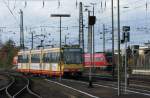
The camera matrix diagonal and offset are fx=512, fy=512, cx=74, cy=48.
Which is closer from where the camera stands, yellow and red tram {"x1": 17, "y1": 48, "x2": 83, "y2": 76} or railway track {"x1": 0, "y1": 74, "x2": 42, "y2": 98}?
railway track {"x1": 0, "y1": 74, "x2": 42, "y2": 98}

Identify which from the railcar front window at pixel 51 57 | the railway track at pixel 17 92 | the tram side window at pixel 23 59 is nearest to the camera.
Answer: the railway track at pixel 17 92

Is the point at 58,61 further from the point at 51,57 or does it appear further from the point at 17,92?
the point at 17,92

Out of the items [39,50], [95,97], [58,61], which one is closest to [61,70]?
[58,61]

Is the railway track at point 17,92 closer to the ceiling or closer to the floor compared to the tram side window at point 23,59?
closer to the floor

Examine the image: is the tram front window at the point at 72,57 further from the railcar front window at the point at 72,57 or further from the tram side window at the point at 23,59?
the tram side window at the point at 23,59

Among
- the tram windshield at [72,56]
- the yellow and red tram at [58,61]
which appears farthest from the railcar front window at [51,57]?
the tram windshield at [72,56]

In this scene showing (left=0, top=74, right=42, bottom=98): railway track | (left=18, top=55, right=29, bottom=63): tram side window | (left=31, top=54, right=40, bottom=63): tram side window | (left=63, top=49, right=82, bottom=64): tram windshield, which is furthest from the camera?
(left=18, top=55, right=29, bottom=63): tram side window

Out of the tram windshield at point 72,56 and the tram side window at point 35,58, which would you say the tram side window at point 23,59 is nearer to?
the tram side window at point 35,58

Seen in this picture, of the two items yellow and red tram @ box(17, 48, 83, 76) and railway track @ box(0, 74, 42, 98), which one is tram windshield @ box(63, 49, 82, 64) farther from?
railway track @ box(0, 74, 42, 98)

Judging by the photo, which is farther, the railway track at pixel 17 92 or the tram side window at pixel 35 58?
the tram side window at pixel 35 58

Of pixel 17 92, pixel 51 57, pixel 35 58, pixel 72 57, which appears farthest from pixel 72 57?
pixel 17 92

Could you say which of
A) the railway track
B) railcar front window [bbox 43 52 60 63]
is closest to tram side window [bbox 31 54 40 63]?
railcar front window [bbox 43 52 60 63]

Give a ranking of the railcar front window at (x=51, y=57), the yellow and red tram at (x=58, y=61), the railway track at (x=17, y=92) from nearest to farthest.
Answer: the railway track at (x=17, y=92) < the yellow and red tram at (x=58, y=61) < the railcar front window at (x=51, y=57)

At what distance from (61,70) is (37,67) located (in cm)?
950
